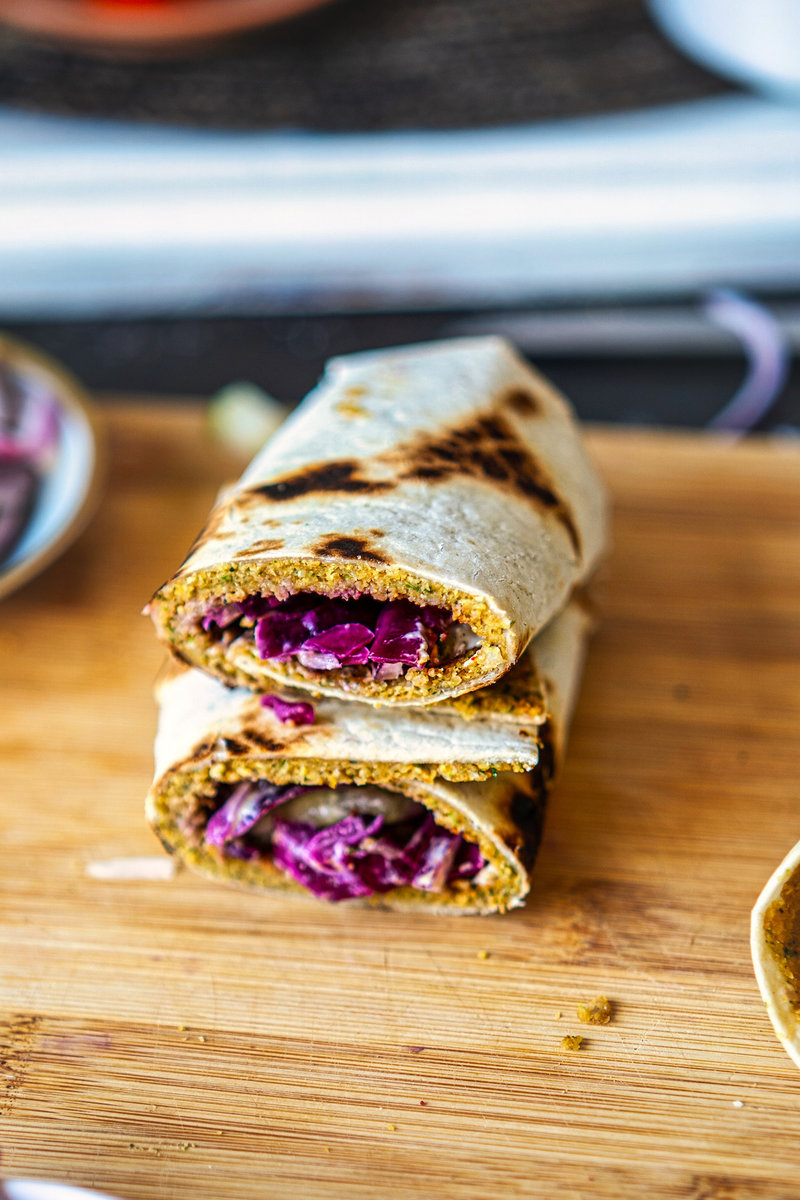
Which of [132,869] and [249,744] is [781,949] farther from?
[132,869]

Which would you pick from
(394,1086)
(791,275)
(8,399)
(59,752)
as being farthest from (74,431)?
(791,275)

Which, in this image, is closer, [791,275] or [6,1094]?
[6,1094]

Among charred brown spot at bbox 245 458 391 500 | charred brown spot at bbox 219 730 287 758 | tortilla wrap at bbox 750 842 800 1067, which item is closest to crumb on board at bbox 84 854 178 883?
charred brown spot at bbox 219 730 287 758

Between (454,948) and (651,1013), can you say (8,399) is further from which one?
(651,1013)

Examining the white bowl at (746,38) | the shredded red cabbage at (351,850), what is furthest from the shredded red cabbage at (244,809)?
the white bowl at (746,38)

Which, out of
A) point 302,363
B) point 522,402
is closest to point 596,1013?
point 522,402

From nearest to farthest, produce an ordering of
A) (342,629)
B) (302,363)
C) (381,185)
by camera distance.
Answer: (342,629), (302,363), (381,185)
